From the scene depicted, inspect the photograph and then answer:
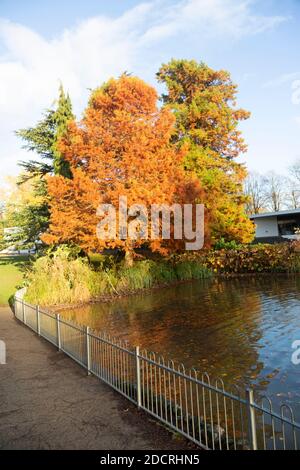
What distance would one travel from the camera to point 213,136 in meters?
29.5

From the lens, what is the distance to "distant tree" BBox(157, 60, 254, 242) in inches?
1080

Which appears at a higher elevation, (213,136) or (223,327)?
(213,136)

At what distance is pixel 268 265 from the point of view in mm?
24984

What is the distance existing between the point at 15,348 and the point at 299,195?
66623 mm

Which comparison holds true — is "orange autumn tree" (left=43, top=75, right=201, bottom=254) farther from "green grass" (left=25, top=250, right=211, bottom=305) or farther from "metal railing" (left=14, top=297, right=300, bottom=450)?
"metal railing" (left=14, top=297, right=300, bottom=450)

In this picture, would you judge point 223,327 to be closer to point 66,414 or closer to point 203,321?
point 203,321

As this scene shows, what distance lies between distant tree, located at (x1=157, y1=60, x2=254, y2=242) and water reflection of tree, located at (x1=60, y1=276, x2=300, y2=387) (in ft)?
22.8

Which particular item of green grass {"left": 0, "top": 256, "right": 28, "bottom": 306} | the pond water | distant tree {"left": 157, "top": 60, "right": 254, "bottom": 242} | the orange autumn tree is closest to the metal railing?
the pond water

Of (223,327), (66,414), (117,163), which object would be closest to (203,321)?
(223,327)

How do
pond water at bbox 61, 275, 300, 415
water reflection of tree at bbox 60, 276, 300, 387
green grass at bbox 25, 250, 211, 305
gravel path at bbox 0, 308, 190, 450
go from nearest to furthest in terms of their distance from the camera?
gravel path at bbox 0, 308, 190, 450, pond water at bbox 61, 275, 300, 415, water reflection of tree at bbox 60, 276, 300, 387, green grass at bbox 25, 250, 211, 305

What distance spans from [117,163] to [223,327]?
10.6 metres

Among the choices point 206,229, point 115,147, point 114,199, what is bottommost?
point 206,229
